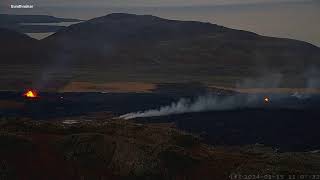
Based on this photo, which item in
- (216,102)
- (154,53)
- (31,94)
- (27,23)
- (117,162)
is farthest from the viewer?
(216,102)

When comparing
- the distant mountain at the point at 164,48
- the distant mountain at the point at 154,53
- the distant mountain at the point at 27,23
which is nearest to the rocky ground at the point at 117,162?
the distant mountain at the point at 154,53

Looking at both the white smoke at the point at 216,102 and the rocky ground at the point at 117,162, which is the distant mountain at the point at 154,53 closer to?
the white smoke at the point at 216,102

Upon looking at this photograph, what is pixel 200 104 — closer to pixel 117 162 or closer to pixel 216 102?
pixel 216 102

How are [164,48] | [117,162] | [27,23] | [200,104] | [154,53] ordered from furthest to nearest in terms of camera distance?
[200,104] < [154,53] < [164,48] < [27,23] < [117,162]

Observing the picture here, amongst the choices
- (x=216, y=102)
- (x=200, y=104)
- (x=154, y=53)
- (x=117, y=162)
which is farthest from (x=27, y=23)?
(x=117, y=162)

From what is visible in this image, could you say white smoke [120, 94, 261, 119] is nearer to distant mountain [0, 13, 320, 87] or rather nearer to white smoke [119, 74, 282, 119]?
white smoke [119, 74, 282, 119]

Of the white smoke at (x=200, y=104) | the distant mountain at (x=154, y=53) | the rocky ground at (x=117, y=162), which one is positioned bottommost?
the white smoke at (x=200, y=104)

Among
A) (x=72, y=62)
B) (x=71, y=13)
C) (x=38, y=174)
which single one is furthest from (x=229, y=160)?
(x=71, y=13)

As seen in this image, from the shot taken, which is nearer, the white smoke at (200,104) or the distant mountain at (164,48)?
the distant mountain at (164,48)

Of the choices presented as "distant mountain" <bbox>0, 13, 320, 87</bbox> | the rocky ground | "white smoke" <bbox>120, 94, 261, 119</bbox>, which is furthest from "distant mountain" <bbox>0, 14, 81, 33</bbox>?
the rocky ground
